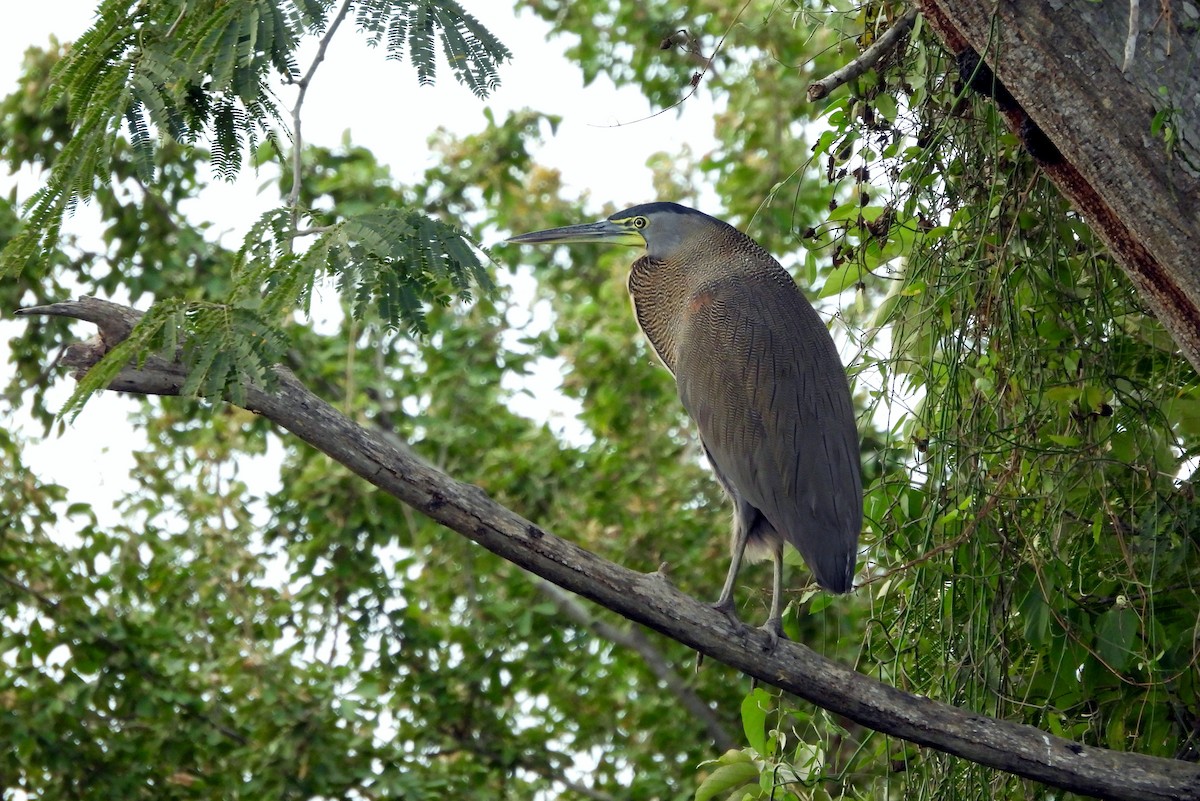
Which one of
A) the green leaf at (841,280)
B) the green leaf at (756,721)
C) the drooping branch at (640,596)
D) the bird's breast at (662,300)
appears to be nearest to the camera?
the drooping branch at (640,596)

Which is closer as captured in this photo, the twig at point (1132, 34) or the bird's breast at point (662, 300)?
the twig at point (1132, 34)

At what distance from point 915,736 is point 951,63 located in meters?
1.35

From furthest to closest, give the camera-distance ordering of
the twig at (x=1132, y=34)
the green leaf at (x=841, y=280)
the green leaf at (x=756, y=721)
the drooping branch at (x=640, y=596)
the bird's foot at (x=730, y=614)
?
1. the green leaf at (x=841, y=280)
2. the green leaf at (x=756, y=721)
3. the bird's foot at (x=730, y=614)
4. the drooping branch at (x=640, y=596)
5. the twig at (x=1132, y=34)

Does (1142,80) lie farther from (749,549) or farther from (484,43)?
(749,549)

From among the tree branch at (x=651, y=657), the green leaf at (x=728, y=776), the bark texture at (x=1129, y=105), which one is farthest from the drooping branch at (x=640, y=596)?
the tree branch at (x=651, y=657)

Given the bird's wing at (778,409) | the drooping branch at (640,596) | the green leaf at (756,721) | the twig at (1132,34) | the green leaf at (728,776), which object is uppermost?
the twig at (1132,34)

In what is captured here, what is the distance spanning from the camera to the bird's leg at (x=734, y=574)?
2938mm

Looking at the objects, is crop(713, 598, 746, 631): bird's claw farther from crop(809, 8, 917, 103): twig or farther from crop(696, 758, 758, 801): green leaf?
crop(809, 8, 917, 103): twig

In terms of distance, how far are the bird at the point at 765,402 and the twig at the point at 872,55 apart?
747 mm

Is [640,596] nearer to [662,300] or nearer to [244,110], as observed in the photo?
[244,110]

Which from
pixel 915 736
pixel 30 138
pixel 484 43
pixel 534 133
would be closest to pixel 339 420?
pixel 484 43

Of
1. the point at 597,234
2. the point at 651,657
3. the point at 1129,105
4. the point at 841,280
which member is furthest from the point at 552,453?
the point at 1129,105

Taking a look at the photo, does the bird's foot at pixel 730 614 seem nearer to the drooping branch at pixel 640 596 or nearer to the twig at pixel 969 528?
the drooping branch at pixel 640 596

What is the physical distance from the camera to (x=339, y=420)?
244 centimetres
